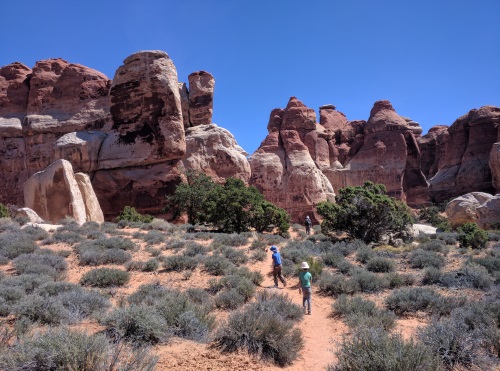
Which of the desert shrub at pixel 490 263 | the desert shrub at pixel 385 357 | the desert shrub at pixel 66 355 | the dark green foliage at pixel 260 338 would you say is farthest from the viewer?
the desert shrub at pixel 490 263

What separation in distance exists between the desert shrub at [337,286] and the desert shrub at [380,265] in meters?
2.61

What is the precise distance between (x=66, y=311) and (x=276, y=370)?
357 centimetres

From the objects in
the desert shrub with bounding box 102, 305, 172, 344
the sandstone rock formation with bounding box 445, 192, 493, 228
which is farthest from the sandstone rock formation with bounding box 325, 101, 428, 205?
the desert shrub with bounding box 102, 305, 172, 344

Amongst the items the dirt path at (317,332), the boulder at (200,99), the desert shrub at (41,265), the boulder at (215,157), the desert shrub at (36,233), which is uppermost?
the boulder at (200,99)

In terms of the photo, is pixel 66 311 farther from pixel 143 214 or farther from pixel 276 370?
pixel 143 214

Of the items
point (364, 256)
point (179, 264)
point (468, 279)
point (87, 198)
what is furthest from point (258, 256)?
point (87, 198)

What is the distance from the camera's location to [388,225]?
19.5 metres

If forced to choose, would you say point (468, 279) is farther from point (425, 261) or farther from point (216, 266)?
point (216, 266)

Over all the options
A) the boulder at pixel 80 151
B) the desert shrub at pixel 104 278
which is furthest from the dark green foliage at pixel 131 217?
the desert shrub at pixel 104 278

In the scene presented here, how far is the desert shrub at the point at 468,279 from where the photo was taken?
946 cm

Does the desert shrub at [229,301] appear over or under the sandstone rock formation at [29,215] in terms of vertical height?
under

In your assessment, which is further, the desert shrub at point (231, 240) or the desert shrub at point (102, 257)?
the desert shrub at point (231, 240)

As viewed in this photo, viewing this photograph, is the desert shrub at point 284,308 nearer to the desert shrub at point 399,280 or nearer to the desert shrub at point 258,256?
the desert shrub at point 399,280

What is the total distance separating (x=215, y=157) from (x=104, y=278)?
19.3m
